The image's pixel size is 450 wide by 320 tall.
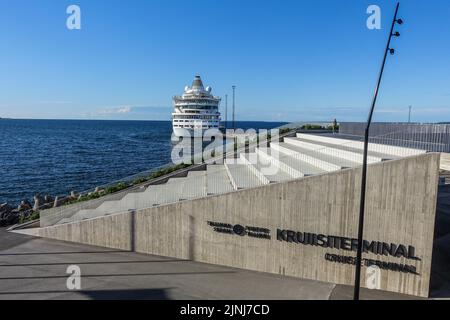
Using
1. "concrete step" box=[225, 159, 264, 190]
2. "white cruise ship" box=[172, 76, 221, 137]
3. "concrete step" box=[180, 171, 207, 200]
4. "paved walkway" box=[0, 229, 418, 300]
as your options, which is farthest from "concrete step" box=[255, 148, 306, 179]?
"white cruise ship" box=[172, 76, 221, 137]

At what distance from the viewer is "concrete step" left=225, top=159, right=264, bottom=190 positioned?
12914mm

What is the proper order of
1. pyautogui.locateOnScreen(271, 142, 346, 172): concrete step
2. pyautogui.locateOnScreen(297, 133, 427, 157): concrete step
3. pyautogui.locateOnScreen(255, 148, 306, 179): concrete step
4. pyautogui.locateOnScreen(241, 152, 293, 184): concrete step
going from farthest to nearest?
pyautogui.locateOnScreen(241, 152, 293, 184): concrete step, pyautogui.locateOnScreen(255, 148, 306, 179): concrete step, pyautogui.locateOnScreen(271, 142, 346, 172): concrete step, pyautogui.locateOnScreen(297, 133, 427, 157): concrete step

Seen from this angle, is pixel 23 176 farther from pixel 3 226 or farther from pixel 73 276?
pixel 73 276

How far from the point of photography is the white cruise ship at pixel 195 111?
86938 millimetres

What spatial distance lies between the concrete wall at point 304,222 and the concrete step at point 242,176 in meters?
1.11

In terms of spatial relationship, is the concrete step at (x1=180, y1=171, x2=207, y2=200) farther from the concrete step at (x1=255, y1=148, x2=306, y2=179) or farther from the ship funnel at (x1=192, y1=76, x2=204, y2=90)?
the ship funnel at (x1=192, y1=76, x2=204, y2=90)

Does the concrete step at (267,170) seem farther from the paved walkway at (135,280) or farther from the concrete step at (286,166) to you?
the paved walkway at (135,280)

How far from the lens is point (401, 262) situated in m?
9.95

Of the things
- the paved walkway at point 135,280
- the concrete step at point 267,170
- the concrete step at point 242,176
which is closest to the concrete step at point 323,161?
the concrete step at point 267,170

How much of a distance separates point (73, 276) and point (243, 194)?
596 centimetres

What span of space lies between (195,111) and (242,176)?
74.2 m

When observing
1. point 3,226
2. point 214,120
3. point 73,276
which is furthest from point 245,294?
point 214,120

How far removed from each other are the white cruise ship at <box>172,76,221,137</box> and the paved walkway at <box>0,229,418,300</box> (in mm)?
74984

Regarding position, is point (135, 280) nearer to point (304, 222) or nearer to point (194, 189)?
point (194, 189)
